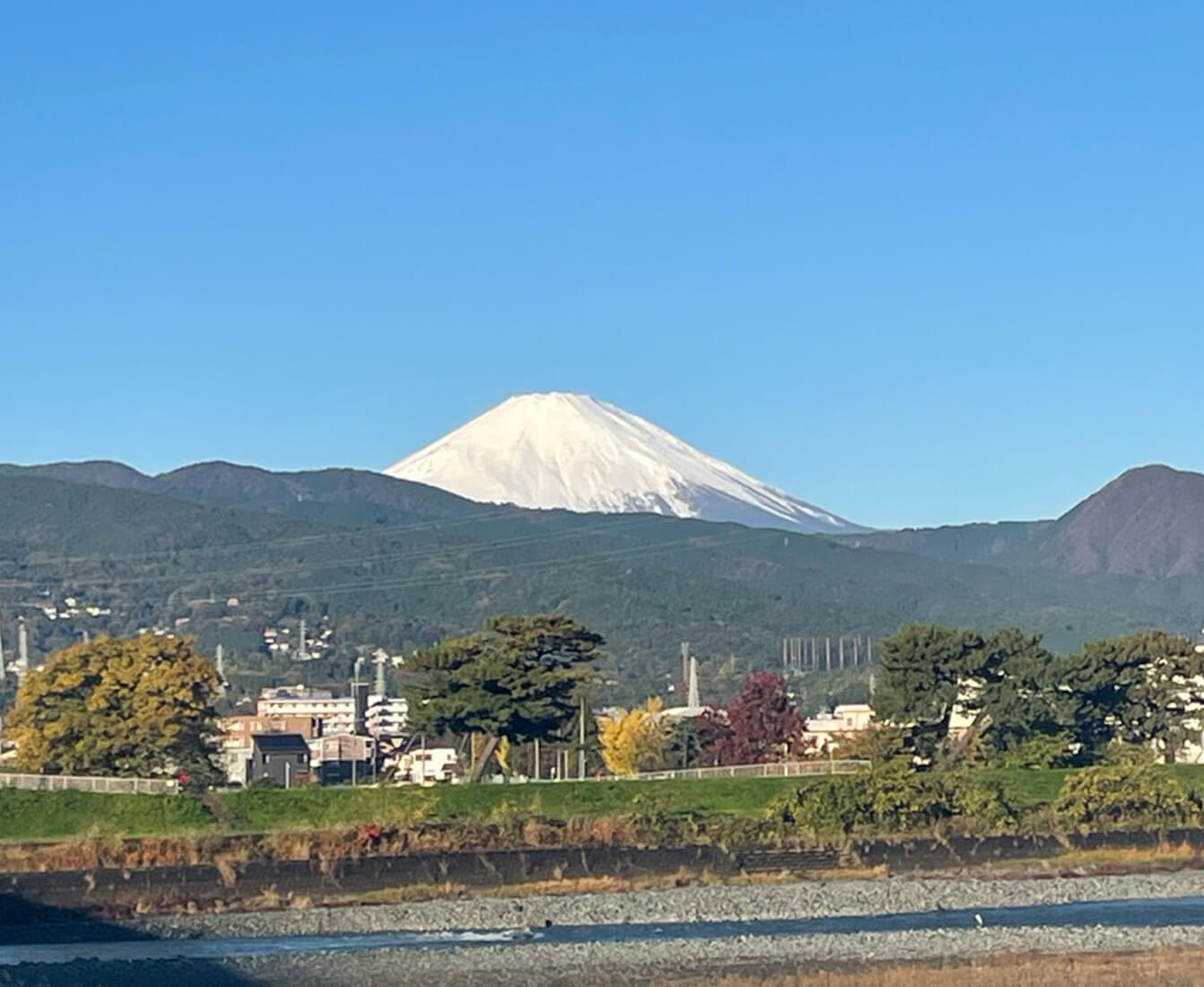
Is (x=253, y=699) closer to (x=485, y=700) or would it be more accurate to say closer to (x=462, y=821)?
(x=485, y=700)

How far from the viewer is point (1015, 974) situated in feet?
81.6

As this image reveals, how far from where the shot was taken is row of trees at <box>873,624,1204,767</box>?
54719 mm

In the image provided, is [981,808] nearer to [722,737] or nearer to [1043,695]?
[1043,695]

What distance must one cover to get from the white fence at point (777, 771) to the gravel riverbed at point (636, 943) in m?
15.5

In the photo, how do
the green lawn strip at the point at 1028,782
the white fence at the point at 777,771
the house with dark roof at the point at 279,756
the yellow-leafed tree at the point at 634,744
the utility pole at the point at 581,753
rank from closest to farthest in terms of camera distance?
the green lawn strip at the point at 1028,782 → the white fence at the point at 777,771 → the utility pole at the point at 581,753 → the yellow-leafed tree at the point at 634,744 → the house with dark roof at the point at 279,756

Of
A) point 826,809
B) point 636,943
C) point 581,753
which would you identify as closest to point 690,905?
point 636,943

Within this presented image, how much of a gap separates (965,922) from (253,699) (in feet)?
398

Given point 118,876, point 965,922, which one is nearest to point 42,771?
point 118,876

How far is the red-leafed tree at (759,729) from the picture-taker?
62438 millimetres

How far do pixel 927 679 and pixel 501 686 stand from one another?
35.4ft

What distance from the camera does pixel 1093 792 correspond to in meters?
44.7

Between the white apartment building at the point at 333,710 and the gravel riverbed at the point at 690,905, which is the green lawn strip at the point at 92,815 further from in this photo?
the white apartment building at the point at 333,710

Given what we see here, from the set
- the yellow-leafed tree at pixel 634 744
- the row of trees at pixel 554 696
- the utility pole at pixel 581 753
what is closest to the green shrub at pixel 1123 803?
the row of trees at pixel 554 696

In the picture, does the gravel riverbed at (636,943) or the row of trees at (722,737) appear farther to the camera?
the row of trees at (722,737)
